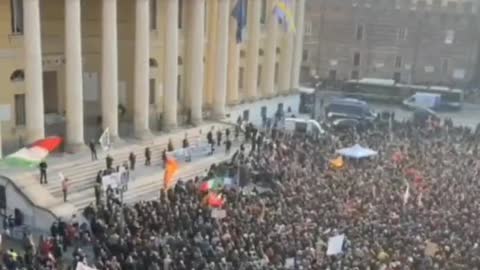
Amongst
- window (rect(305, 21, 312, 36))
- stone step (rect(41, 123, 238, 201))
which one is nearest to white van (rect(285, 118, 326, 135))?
stone step (rect(41, 123, 238, 201))

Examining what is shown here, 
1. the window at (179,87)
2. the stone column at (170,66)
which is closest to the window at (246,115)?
the window at (179,87)

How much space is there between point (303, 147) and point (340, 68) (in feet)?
114

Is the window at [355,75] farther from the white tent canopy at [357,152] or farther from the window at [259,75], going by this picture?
the white tent canopy at [357,152]

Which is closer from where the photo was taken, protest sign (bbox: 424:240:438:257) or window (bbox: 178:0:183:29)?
protest sign (bbox: 424:240:438:257)

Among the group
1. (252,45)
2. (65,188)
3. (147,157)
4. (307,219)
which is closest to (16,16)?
(147,157)

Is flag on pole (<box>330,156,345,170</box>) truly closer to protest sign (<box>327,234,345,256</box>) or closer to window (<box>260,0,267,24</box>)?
protest sign (<box>327,234,345,256</box>)

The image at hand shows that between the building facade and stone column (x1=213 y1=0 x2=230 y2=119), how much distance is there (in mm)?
28551

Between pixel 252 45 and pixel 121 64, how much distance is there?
11182 millimetres

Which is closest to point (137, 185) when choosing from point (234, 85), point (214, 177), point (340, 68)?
point (214, 177)

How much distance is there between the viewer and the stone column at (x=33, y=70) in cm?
3164

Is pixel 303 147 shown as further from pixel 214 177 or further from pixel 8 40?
pixel 8 40

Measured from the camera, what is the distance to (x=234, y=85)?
155ft

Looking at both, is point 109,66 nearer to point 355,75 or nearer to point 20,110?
point 20,110

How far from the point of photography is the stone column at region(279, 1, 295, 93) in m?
52.3
